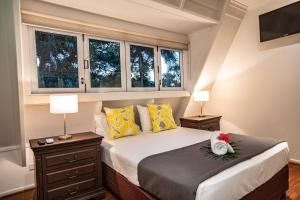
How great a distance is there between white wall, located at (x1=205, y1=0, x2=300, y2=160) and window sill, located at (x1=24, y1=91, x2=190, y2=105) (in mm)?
814

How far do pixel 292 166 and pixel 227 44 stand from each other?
7.06 ft

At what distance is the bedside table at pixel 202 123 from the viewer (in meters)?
3.25

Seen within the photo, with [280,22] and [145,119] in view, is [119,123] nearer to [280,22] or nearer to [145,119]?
[145,119]

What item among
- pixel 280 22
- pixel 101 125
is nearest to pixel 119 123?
pixel 101 125

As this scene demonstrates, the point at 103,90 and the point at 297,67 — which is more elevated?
the point at 297,67

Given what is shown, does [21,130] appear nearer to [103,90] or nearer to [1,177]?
[1,177]

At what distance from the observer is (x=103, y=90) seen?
284 cm

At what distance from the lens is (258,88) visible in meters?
3.25

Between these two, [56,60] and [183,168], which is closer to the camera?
[183,168]

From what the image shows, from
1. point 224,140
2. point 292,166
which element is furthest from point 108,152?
point 292,166

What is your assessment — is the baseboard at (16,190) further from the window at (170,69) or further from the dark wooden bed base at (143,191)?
the window at (170,69)

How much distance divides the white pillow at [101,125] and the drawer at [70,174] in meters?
0.55

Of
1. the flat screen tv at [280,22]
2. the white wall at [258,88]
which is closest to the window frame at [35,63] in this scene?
the white wall at [258,88]

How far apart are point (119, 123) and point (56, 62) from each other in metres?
1.11
